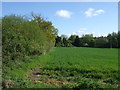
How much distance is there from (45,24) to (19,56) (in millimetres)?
21967

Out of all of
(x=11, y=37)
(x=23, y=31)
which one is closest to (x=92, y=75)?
(x=11, y=37)

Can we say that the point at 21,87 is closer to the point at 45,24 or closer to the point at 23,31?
the point at 23,31

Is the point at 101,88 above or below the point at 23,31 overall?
below

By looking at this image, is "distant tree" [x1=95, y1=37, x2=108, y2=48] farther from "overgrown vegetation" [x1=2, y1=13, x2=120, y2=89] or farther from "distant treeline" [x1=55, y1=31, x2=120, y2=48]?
"overgrown vegetation" [x1=2, y1=13, x2=120, y2=89]

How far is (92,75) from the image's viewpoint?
12.9 metres

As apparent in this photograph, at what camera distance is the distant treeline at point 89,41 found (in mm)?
87562

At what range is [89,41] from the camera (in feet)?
344

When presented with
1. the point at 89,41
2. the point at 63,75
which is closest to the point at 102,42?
the point at 89,41

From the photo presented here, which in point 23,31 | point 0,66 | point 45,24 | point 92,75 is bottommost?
point 92,75

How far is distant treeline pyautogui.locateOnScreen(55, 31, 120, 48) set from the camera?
87.6m

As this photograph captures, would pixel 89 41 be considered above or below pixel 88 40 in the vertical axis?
below

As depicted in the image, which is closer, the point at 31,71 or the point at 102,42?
the point at 31,71

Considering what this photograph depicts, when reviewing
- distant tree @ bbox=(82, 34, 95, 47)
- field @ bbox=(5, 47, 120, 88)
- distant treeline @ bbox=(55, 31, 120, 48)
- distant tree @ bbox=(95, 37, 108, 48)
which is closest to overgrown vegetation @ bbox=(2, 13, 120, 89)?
field @ bbox=(5, 47, 120, 88)

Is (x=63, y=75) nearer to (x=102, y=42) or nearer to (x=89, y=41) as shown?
(x=102, y=42)
